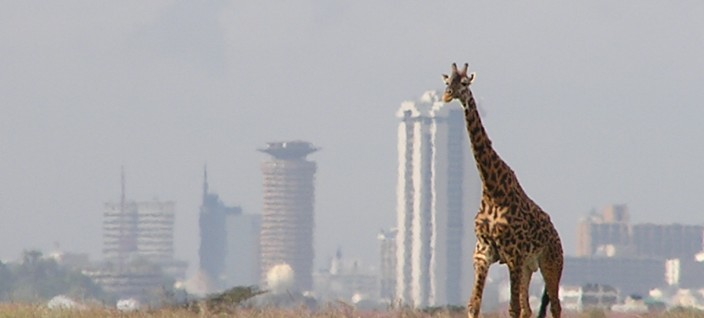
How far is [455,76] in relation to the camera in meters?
25.6

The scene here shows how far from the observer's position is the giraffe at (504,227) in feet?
84.2

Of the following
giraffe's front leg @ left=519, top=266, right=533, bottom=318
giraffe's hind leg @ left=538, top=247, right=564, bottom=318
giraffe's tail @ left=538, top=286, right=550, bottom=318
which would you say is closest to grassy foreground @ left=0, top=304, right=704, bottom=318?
giraffe's tail @ left=538, top=286, right=550, bottom=318

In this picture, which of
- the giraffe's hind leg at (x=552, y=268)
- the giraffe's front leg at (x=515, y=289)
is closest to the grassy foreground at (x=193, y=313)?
the giraffe's hind leg at (x=552, y=268)

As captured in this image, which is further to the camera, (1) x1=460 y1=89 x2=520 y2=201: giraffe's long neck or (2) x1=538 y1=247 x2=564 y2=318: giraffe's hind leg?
(2) x1=538 y1=247 x2=564 y2=318: giraffe's hind leg

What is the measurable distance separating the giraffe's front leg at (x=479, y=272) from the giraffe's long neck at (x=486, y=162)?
0.65 meters

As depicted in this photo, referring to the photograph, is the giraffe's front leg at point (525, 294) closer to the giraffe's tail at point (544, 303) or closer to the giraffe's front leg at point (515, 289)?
the giraffe's front leg at point (515, 289)

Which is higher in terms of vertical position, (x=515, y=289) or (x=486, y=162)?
(x=486, y=162)

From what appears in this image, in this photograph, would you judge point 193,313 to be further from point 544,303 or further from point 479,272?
point 479,272

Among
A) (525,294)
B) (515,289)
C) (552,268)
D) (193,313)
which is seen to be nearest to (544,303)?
(552,268)

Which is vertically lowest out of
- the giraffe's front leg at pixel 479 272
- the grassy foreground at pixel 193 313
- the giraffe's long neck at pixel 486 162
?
the grassy foreground at pixel 193 313

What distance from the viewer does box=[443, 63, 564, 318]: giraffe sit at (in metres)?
25.7

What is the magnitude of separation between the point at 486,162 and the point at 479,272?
4.89 feet

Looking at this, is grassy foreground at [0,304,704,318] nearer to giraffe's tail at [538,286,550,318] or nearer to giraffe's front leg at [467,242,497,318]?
giraffe's tail at [538,286,550,318]

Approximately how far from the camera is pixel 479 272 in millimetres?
25609
